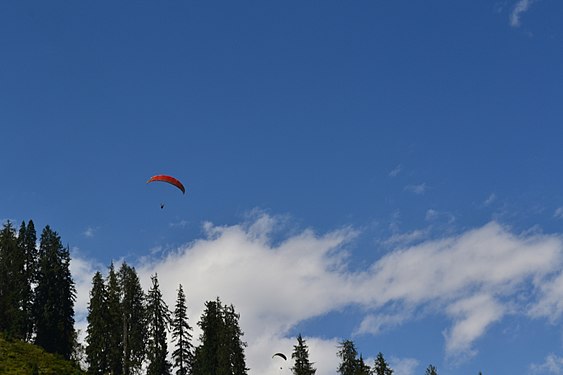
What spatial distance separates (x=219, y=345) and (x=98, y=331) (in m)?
14.0

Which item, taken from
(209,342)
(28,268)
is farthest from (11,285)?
(209,342)

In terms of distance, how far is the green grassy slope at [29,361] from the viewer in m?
56.8

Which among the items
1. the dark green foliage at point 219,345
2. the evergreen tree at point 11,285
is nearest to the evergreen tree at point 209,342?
the dark green foliage at point 219,345

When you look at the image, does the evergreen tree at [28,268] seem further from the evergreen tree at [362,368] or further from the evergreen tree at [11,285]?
the evergreen tree at [362,368]

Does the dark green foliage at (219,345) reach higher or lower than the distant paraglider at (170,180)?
lower

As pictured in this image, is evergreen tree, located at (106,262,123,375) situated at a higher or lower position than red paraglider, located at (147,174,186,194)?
lower

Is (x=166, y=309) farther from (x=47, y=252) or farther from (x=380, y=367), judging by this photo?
(x=380, y=367)

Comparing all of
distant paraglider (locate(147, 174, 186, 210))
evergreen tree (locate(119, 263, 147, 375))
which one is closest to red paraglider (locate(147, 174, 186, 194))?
distant paraglider (locate(147, 174, 186, 210))

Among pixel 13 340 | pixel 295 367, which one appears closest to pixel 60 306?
pixel 13 340

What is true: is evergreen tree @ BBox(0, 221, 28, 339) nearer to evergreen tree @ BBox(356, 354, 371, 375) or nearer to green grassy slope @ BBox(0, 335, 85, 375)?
green grassy slope @ BBox(0, 335, 85, 375)

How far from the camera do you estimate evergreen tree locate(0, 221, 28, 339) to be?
71.9m

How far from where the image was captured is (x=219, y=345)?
2977 inches

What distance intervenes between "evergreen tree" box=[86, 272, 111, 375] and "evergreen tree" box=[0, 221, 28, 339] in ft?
24.6

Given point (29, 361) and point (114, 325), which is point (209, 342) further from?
point (29, 361)
